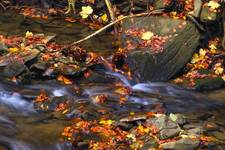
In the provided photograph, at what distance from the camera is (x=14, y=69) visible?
9.50 m

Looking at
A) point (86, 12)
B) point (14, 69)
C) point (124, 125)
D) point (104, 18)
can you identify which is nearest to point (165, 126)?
point (124, 125)

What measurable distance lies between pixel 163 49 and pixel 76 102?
283cm

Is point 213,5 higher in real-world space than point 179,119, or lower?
higher

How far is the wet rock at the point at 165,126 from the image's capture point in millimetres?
7332

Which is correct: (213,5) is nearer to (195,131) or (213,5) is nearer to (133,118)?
(195,131)

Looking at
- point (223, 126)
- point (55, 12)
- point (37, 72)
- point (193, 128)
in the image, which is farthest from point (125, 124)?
point (55, 12)

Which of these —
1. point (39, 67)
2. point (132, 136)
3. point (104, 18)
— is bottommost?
point (132, 136)

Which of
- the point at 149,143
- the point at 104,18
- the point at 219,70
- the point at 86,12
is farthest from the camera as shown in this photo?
the point at 86,12

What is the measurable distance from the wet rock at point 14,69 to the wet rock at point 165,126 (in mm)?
3477

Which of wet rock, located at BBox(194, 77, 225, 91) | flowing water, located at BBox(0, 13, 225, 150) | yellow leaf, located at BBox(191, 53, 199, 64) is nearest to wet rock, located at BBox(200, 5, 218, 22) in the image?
yellow leaf, located at BBox(191, 53, 199, 64)

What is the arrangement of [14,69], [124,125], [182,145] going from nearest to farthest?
[182,145] → [124,125] → [14,69]

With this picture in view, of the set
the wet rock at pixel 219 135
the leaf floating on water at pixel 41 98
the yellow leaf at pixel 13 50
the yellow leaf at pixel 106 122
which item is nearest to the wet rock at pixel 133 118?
the yellow leaf at pixel 106 122

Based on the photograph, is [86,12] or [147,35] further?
[86,12]

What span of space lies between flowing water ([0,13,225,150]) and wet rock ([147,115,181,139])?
0.82 meters
